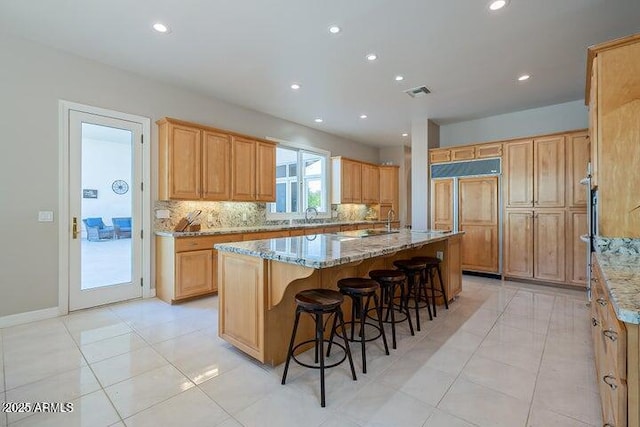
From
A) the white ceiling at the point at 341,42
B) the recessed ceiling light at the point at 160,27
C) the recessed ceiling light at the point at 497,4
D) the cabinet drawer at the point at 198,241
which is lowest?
the cabinet drawer at the point at 198,241

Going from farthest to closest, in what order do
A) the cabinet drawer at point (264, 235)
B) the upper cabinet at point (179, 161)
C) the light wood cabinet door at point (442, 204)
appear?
the light wood cabinet door at point (442, 204)
the cabinet drawer at point (264, 235)
the upper cabinet at point (179, 161)

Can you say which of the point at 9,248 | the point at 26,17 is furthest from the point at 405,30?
the point at 9,248

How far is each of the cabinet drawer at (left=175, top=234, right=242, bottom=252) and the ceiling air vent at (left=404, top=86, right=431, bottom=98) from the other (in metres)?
3.37

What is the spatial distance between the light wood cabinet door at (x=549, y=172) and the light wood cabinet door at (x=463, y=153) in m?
0.92

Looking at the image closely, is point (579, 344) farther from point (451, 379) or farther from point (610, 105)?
point (610, 105)

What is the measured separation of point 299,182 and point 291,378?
4.69 metres

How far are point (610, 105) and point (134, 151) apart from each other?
492cm

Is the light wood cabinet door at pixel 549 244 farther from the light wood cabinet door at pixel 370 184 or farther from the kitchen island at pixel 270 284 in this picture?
the light wood cabinet door at pixel 370 184

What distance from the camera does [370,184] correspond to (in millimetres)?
7766

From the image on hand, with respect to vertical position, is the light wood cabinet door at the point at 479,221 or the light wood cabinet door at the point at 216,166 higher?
the light wood cabinet door at the point at 216,166

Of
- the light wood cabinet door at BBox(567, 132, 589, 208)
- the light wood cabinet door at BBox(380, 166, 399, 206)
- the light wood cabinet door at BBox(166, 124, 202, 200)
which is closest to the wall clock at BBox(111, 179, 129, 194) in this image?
the light wood cabinet door at BBox(166, 124, 202, 200)

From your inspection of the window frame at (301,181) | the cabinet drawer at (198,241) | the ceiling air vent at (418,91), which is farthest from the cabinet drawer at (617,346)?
the window frame at (301,181)

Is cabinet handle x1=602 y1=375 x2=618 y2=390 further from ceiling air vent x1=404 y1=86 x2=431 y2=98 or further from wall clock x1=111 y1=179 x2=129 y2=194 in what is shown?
wall clock x1=111 y1=179 x2=129 y2=194

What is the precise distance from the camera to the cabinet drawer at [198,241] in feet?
12.7
